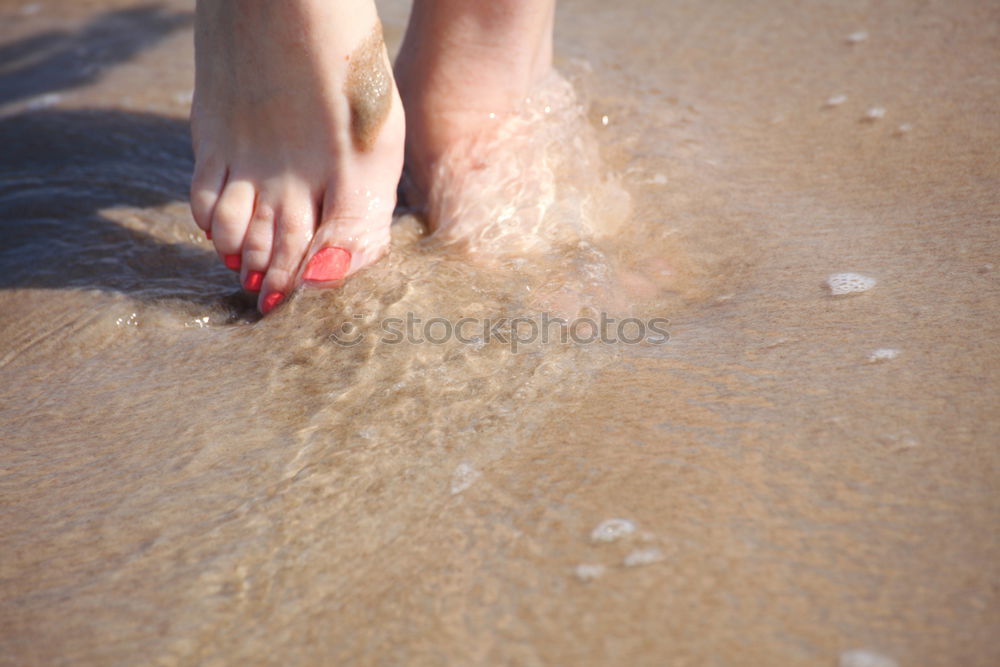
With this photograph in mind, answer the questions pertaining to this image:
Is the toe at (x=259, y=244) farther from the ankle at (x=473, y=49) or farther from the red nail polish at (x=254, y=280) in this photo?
the ankle at (x=473, y=49)

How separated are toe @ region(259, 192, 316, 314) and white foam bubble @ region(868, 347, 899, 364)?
1102 mm

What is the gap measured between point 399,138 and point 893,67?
1.45m

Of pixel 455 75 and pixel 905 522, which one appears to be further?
pixel 455 75

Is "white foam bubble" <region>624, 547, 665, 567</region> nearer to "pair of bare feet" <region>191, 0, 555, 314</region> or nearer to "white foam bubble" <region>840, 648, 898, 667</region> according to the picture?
"white foam bubble" <region>840, 648, 898, 667</region>

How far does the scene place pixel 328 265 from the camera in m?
1.74

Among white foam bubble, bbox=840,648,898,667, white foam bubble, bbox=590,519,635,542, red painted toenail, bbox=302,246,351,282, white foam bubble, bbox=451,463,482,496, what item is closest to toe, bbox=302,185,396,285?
red painted toenail, bbox=302,246,351,282

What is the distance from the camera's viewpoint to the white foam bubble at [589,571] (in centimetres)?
100

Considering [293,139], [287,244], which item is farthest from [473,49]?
[287,244]

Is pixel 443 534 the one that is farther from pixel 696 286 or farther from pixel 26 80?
pixel 26 80

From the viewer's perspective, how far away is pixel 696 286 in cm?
169

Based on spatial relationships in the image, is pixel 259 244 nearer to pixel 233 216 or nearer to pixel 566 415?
pixel 233 216

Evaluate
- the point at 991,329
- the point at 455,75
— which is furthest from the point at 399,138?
the point at 991,329

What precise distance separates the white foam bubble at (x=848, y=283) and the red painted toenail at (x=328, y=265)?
3.08 ft

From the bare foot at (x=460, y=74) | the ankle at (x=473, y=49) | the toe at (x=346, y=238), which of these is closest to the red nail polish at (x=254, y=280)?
the toe at (x=346, y=238)
